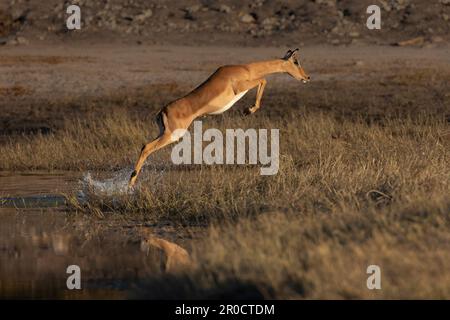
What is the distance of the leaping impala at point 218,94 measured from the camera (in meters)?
10.6

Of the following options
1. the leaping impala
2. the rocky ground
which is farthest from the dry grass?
the rocky ground

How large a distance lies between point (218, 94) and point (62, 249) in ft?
8.50

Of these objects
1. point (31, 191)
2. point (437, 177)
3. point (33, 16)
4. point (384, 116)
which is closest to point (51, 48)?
point (33, 16)

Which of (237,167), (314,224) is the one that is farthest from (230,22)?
(314,224)

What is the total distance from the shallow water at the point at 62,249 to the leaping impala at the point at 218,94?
2.20ft

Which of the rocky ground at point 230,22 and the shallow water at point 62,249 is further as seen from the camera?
the rocky ground at point 230,22

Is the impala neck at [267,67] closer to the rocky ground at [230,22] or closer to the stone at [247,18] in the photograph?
the rocky ground at [230,22]

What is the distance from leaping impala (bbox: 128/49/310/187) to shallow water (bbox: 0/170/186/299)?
0.67m

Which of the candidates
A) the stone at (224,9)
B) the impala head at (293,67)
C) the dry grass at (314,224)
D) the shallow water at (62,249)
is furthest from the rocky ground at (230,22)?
the shallow water at (62,249)

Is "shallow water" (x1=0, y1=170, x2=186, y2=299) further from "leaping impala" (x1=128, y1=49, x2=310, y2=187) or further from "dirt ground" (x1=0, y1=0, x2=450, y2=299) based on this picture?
"leaping impala" (x1=128, y1=49, x2=310, y2=187)

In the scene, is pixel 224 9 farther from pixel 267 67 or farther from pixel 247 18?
pixel 267 67
